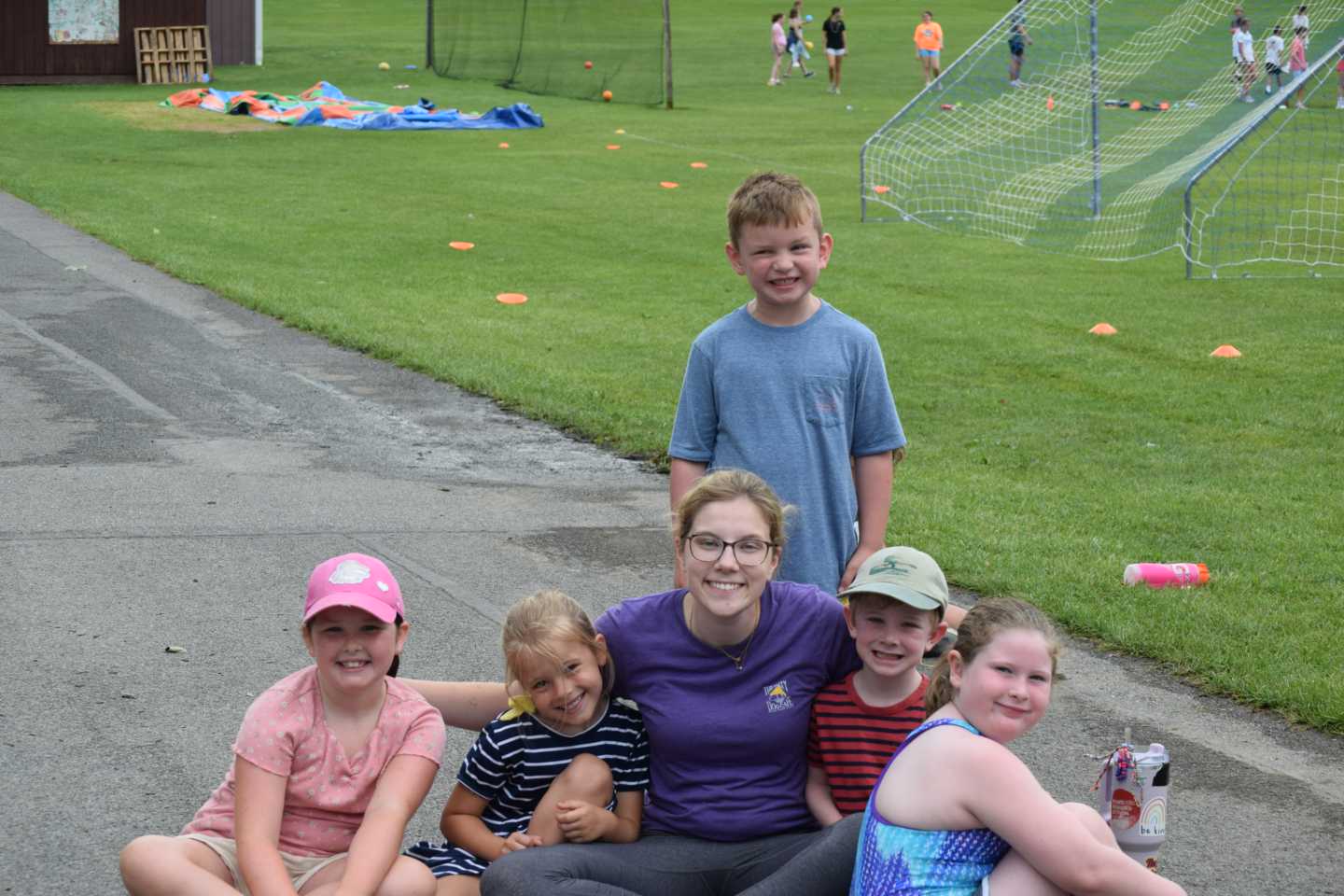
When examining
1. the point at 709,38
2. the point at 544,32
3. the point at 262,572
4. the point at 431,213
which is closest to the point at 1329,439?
the point at 262,572

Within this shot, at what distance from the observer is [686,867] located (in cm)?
399

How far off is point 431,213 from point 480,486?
36.7ft

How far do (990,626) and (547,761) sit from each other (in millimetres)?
1200

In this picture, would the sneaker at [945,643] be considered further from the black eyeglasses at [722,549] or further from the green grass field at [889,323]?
the green grass field at [889,323]

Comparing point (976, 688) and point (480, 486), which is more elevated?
point (976, 688)

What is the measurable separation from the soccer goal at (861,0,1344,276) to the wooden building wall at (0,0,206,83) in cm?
1667

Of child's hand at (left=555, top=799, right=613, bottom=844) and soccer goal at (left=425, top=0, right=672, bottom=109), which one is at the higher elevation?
soccer goal at (left=425, top=0, right=672, bottom=109)

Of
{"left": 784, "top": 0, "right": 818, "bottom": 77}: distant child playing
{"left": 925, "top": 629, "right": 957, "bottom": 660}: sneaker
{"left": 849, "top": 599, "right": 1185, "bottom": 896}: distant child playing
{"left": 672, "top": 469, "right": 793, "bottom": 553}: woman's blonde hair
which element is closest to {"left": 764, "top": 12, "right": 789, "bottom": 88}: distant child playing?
{"left": 784, "top": 0, "right": 818, "bottom": 77}: distant child playing

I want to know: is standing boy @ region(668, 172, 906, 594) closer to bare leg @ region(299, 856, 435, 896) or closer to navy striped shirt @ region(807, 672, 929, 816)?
navy striped shirt @ region(807, 672, 929, 816)

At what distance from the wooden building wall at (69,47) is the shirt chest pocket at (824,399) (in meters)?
34.0

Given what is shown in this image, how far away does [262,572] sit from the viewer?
7078mm

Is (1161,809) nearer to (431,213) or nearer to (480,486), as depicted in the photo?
(480,486)

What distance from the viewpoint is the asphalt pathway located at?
4.88 metres

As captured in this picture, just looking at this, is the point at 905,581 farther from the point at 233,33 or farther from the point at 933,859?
the point at 233,33
